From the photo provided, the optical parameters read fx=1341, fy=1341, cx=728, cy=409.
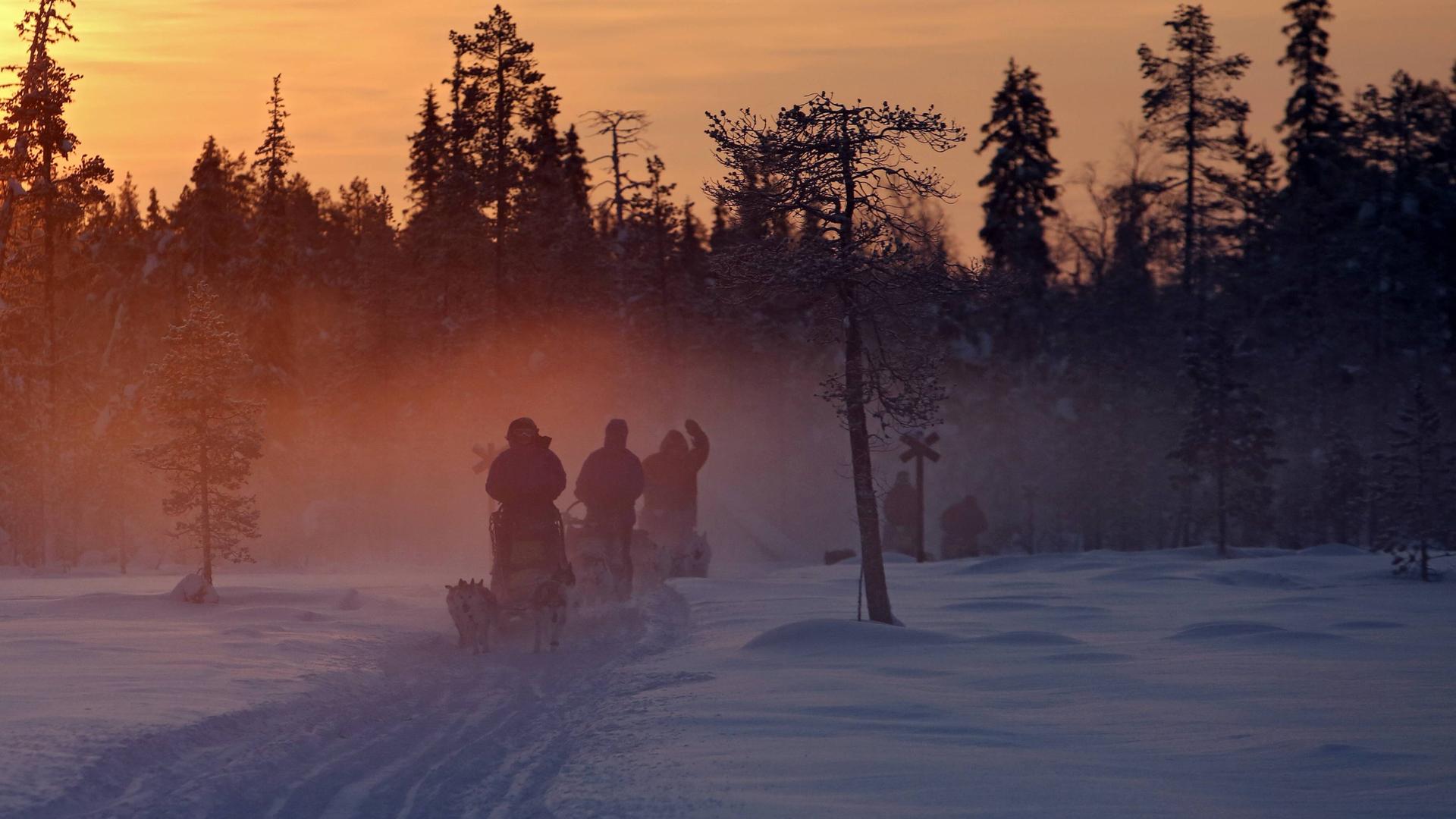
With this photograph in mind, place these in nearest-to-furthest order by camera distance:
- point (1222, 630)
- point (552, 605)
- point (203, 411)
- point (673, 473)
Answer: point (1222, 630) < point (552, 605) < point (203, 411) < point (673, 473)

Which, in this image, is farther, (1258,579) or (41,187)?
(41,187)

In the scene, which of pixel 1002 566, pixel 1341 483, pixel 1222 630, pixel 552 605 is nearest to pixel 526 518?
pixel 552 605

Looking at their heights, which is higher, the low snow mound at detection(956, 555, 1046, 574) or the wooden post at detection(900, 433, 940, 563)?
the wooden post at detection(900, 433, 940, 563)

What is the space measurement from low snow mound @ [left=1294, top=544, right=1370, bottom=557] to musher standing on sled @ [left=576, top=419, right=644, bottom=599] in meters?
16.7

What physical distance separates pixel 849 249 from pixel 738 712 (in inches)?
267

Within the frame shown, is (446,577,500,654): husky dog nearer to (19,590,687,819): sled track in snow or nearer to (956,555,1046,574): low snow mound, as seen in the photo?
(19,590,687,819): sled track in snow

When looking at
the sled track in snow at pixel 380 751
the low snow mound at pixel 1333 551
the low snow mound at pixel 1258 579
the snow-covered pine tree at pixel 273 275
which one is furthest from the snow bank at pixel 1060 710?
the snow-covered pine tree at pixel 273 275

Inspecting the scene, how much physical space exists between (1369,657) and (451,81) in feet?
144

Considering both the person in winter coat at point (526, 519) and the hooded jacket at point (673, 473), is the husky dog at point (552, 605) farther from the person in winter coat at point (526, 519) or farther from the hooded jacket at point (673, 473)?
the hooded jacket at point (673, 473)

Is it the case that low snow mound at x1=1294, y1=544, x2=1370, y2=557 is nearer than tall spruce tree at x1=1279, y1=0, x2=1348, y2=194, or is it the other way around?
low snow mound at x1=1294, y1=544, x2=1370, y2=557

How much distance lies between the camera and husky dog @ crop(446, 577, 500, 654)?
1596 cm

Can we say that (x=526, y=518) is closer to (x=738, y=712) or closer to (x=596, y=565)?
(x=596, y=565)

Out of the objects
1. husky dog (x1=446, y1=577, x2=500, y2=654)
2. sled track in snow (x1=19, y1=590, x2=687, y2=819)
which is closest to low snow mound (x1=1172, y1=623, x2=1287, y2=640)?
sled track in snow (x1=19, y1=590, x2=687, y2=819)

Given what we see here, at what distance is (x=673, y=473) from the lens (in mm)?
26484
